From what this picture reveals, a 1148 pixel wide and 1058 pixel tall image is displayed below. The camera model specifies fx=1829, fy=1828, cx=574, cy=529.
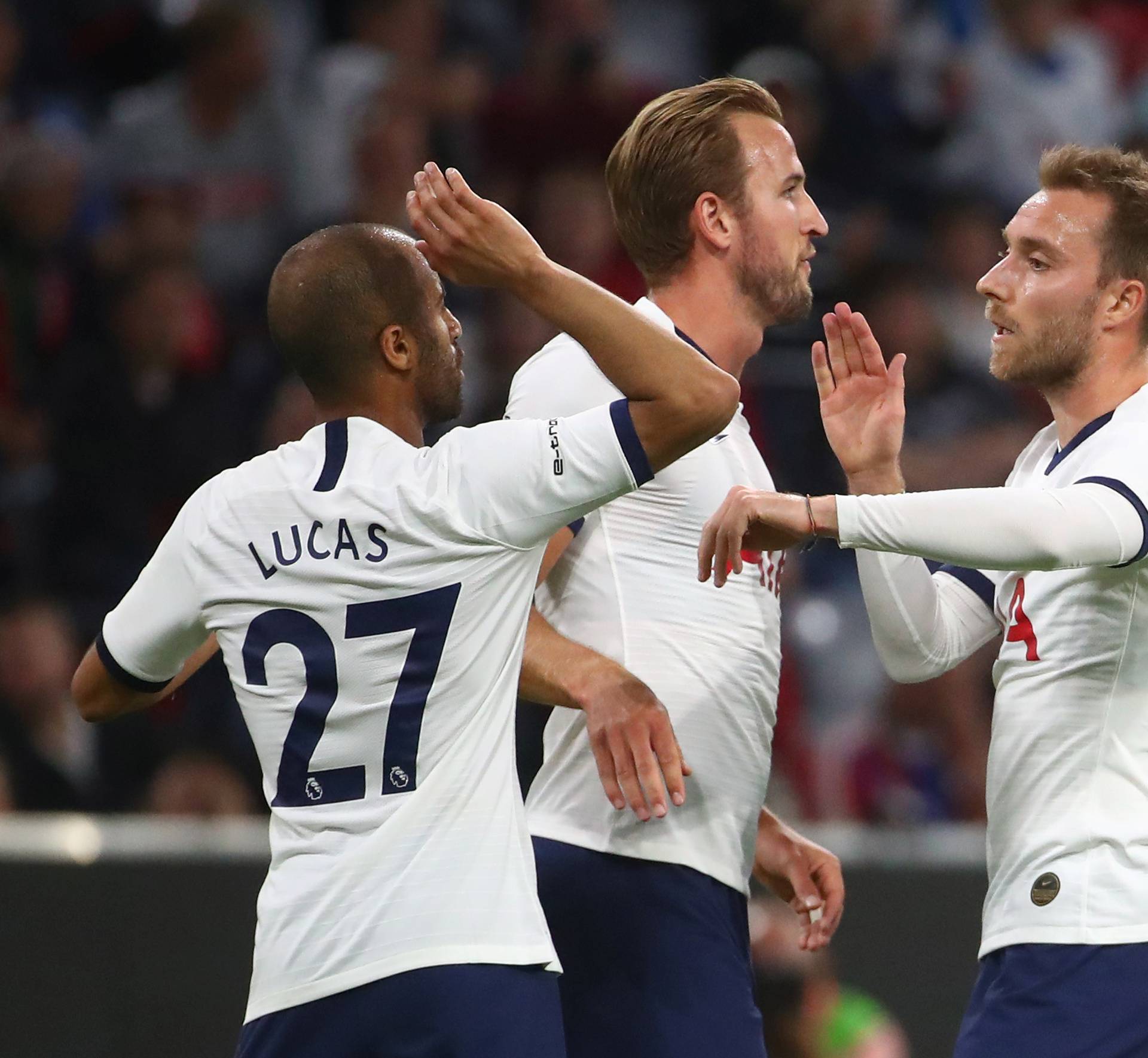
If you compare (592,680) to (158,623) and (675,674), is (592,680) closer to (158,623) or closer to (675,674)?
(675,674)

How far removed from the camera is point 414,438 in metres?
3.19

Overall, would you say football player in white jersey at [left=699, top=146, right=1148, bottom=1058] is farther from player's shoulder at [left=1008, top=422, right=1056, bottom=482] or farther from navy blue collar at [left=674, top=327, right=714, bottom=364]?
navy blue collar at [left=674, top=327, right=714, bottom=364]

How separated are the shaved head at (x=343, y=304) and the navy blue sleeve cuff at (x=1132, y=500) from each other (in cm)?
122

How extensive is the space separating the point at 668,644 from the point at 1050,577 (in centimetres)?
74

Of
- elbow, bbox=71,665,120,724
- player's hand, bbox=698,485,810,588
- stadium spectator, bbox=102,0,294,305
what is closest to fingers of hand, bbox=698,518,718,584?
player's hand, bbox=698,485,810,588

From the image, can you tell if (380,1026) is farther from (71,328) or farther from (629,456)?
(71,328)

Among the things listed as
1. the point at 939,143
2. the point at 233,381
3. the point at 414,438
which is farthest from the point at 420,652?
the point at 939,143

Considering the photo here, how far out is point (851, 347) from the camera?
3.67 meters

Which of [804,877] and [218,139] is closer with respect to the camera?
[804,877]

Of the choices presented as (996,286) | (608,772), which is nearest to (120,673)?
Answer: (608,772)

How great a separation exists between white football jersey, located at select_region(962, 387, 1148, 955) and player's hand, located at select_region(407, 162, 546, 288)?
1117 millimetres

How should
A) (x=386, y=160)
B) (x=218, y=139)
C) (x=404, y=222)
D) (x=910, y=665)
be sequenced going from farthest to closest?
(x=218, y=139)
(x=386, y=160)
(x=404, y=222)
(x=910, y=665)

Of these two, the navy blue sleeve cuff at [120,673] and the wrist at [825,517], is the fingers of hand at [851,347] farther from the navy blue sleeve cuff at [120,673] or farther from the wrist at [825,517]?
the navy blue sleeve cuff at [120,673]

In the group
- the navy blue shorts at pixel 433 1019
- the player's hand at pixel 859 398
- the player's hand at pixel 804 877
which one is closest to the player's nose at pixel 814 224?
the player's hand at pixel 859 398
